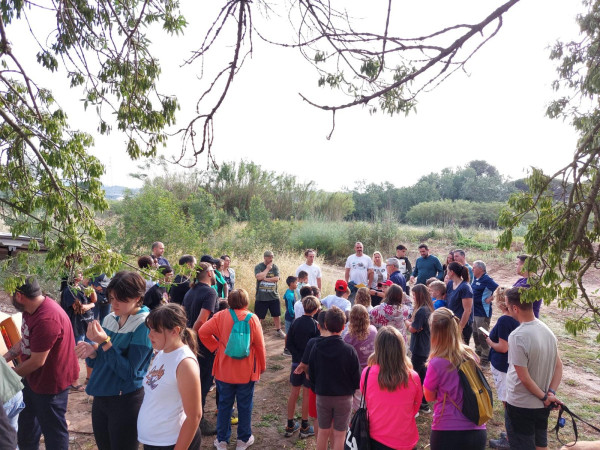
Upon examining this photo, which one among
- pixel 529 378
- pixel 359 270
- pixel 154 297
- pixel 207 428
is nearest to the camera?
pixel 529 378

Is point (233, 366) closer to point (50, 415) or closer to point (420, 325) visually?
point (50, 415)

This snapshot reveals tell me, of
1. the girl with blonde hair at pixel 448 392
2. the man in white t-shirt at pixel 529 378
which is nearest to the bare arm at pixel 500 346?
the man in white t-shirt at pixel 529 378

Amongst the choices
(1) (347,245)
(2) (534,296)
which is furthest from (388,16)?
(1) (347,245)

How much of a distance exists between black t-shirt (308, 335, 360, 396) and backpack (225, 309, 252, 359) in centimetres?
78

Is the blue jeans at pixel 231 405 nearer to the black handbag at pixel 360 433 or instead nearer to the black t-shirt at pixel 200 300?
the black t-shirt at pixel 200 300

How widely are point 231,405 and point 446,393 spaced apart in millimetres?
2330

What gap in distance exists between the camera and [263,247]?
1612cm

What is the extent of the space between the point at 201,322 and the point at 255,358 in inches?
37.4

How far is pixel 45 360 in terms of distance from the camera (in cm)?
360

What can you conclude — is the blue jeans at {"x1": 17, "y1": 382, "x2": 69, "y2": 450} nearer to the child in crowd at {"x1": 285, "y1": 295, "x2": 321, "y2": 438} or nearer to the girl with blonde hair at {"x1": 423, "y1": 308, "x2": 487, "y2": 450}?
the child in crowd at {"x1": 285, "y1": 295, "x2": 321, "y2": 438}

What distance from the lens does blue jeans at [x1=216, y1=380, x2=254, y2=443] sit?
4.50 m

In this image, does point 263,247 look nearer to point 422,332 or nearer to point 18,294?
point 422,332

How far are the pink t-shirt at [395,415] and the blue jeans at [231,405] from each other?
5.27ft

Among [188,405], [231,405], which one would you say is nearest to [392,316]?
[231,405]
